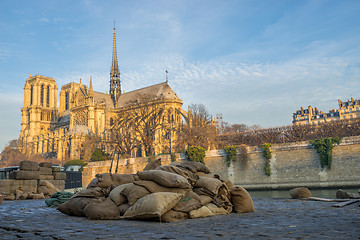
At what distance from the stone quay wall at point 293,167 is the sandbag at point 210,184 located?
21355mm

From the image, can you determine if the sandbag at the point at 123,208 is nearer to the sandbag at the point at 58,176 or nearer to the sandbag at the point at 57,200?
the sandbag at the point at 57,200

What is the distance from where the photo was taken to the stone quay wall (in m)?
24.5

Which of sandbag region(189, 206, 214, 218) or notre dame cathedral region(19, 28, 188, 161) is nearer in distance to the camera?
sandbag region(189, 206, 214, 218)

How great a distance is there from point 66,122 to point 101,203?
86.9 metres

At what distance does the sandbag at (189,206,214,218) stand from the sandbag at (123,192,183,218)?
0.33 metres

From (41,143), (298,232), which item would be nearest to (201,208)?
(298,232)

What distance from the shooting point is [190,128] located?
35812 millimetres

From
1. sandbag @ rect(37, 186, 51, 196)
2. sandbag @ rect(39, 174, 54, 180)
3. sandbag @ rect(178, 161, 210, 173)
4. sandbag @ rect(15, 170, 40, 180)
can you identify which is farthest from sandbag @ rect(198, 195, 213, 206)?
sandbag @ rect(39, 174, 54, 180)

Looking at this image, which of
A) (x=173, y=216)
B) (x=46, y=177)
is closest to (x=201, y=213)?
(x=173, y=216)

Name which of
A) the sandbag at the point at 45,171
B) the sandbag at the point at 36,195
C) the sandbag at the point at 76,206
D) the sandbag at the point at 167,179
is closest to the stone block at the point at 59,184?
the sandbag at the point at 45,171

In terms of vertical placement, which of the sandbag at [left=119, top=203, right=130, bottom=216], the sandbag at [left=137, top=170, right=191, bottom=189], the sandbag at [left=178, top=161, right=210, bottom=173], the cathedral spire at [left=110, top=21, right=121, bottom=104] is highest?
the cathedral spire at [left=110, top=21, right=121, bottom=104]

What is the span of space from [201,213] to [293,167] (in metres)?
22.8

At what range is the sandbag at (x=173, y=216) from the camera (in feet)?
16.3

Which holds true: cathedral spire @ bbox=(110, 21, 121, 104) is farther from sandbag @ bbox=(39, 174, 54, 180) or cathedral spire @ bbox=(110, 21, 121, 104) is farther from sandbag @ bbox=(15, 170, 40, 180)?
sandbag @ bbox=(15, 170, 40, 180)
